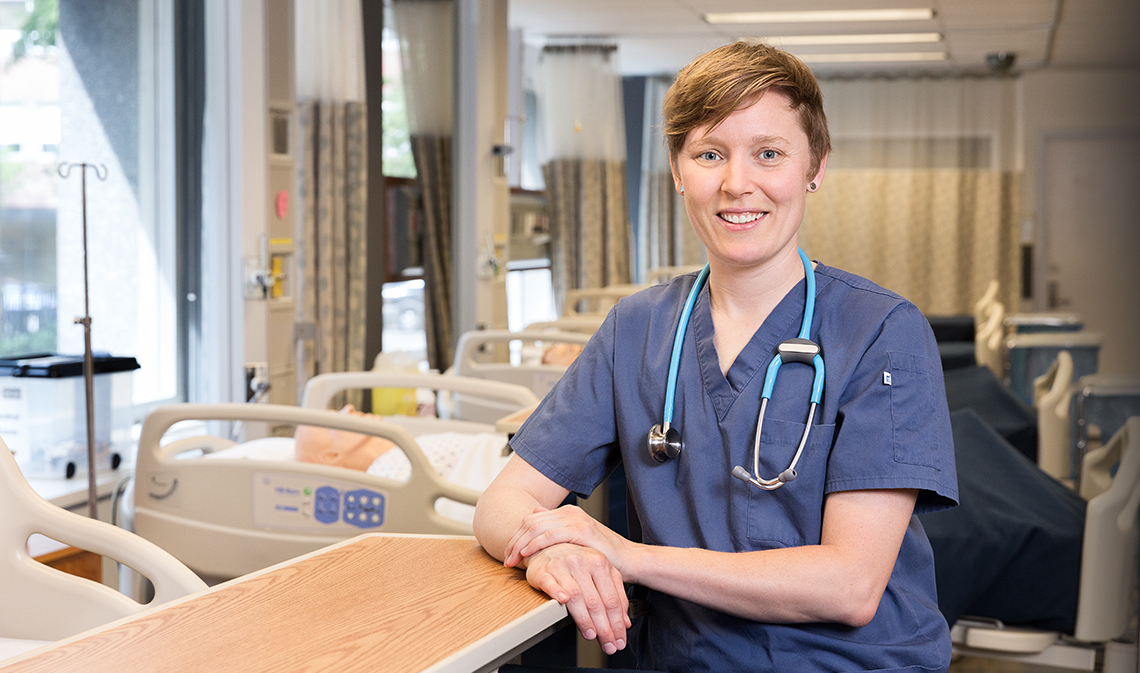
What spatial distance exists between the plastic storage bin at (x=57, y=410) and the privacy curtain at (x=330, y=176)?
80 cm

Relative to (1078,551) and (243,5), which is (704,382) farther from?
(243,5)

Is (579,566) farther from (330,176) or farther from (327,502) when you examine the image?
(330,176)

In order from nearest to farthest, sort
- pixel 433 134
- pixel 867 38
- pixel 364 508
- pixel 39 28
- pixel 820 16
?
pixel 364 508 < pixel 39 28 < pixel 433 134 < pixel 820 16 < pixel 867 38

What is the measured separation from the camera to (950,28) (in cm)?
646

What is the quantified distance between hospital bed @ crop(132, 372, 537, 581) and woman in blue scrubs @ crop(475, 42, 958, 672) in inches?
24.4

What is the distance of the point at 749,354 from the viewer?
1271mm

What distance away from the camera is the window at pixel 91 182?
2.59 meters

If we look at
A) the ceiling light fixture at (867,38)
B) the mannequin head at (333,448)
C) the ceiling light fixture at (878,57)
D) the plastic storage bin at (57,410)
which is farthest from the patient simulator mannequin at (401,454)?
the ceiling light fixture at (878,57)

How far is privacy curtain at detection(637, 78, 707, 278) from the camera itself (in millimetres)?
8469

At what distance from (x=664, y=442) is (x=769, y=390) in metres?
0.15

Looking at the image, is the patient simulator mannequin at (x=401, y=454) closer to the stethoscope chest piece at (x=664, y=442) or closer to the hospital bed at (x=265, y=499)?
the hospital bed at (x=265, y=499)

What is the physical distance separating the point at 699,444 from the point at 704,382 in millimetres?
81

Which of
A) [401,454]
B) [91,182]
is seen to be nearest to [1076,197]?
[401,454]

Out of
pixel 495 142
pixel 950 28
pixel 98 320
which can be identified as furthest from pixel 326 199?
pixel 950 28
